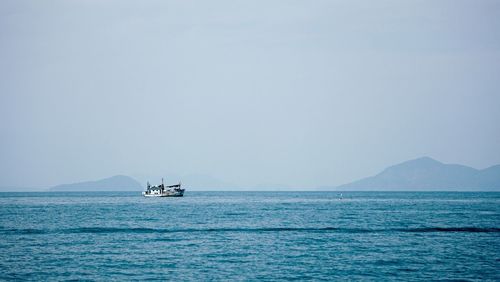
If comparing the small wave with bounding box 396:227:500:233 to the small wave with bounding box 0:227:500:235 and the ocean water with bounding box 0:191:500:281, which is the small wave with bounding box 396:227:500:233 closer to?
the small wave with bounding box 0:227:500:235

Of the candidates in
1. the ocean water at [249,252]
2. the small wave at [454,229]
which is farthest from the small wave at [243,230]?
the ocean water at [249,252]

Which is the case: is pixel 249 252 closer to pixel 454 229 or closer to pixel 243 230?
pixel 243 230

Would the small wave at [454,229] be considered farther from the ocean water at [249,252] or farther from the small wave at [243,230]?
the ocean water at [249,252]

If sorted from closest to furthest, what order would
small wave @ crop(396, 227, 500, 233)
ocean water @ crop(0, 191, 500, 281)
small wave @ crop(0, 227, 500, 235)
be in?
ocean water @ crop(0, 191, 500, 281)
small wave @ crop(0, 227, 500, 235)
small wave @ crop(396, 227, 500, 233)

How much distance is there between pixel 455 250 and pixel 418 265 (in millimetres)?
9623

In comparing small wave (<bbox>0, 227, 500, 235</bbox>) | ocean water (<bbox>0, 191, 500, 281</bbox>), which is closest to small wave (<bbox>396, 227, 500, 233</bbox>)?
small wave (<bbox>0, 227, 500, 235</bbox>)

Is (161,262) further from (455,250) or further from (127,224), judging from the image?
(127,224)

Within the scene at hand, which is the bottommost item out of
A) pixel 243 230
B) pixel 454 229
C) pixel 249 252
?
pixel 454 229

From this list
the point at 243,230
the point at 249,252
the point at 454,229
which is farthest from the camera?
the point at 454,229

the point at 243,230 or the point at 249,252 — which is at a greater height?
the point at 243,230

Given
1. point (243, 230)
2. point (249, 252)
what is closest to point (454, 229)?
point (243, 230)

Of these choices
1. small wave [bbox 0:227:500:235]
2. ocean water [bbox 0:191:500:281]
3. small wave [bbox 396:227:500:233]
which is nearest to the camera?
ocean water [bbox 0:191:500:281]

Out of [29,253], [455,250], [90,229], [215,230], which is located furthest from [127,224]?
[455,250]

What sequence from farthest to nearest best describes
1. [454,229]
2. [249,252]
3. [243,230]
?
1. [454,229]
2. [243,230]
3. [249,252]
